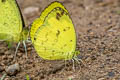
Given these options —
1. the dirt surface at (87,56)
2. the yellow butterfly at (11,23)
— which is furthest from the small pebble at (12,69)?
the yellow butterfly at (11,23)

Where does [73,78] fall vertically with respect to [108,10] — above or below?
below

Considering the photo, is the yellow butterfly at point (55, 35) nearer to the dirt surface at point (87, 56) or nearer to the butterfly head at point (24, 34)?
the dirt surface at point (87, 56)

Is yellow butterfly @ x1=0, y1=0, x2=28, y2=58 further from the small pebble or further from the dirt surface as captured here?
the small pebble

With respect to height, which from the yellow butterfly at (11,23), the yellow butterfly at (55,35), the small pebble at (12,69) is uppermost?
the yellow butterfly at (11,23)

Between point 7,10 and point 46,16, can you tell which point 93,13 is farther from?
point 46,16

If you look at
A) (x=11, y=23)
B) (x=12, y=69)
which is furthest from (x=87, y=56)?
(x=11, y=23)

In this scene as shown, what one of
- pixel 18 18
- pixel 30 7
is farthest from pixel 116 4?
pixel 18 18
